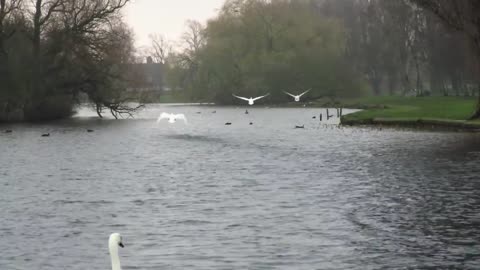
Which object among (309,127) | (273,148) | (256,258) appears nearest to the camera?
(256,258)

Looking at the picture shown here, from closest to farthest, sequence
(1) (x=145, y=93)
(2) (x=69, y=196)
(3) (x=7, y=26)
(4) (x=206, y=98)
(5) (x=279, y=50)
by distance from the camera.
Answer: (2) (x=69, y=196)
(3) (x=7, y=26)
(1) (x=145, y=93)
(5) (x=279, y=50)
(4) (x=206, y=98)

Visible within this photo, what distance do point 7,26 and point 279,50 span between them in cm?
5377

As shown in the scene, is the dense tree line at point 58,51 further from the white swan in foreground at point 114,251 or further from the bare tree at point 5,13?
the white swan in foreground at point 114,251

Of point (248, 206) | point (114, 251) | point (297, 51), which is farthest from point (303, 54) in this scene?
point (114, 251)

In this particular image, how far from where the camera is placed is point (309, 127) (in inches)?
2670

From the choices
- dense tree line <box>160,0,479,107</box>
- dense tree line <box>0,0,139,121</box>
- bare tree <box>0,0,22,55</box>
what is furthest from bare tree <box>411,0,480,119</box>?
dense tree line <box>160,0,479,107</box>

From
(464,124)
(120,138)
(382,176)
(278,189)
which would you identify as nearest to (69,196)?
(278,189)

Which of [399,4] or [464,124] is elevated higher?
[399,4]

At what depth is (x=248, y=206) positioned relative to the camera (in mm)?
23344

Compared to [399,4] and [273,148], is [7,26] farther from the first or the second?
[399,4]

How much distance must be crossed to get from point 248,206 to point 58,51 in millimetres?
61868

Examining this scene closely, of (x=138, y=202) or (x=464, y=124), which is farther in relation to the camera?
(x=464, y=124)

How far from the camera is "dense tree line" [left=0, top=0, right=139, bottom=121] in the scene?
8019cm

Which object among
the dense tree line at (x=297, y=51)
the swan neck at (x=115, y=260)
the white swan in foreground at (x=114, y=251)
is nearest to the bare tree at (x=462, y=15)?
the white swan in foreground at (x=114, y=251)
